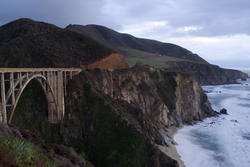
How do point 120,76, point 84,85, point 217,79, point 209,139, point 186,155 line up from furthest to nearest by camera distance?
point 217,79
point 120,76
point 209,139
point 84,85
point 186,155

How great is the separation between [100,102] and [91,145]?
687 centimetres

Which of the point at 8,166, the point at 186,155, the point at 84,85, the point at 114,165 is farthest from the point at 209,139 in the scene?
the point at 8,166

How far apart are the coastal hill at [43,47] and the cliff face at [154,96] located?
8.83 m

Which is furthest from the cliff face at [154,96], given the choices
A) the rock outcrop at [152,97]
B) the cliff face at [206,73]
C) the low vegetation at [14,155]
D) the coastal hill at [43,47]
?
the cliff face at [206,73]

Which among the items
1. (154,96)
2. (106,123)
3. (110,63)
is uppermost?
(110,63)

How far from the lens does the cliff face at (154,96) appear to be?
1424 inches

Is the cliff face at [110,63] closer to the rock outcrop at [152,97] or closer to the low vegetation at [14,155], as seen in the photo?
the rock outcrop at [152,97]

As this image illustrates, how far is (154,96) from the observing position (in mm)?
47875

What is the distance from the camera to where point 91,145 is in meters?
27.1

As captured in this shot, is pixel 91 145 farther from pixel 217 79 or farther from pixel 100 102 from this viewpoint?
pixel 217 79

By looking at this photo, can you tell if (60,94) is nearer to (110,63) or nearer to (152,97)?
(152,97)

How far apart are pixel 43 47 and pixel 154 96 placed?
27435 mm

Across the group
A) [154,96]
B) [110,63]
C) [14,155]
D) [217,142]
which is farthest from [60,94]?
[217,142]

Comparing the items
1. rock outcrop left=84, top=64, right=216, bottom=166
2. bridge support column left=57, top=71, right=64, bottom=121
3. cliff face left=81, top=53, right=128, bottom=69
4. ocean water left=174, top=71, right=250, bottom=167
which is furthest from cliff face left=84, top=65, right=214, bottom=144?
bridge support column left=57, top=71, right=64, bottom=121
